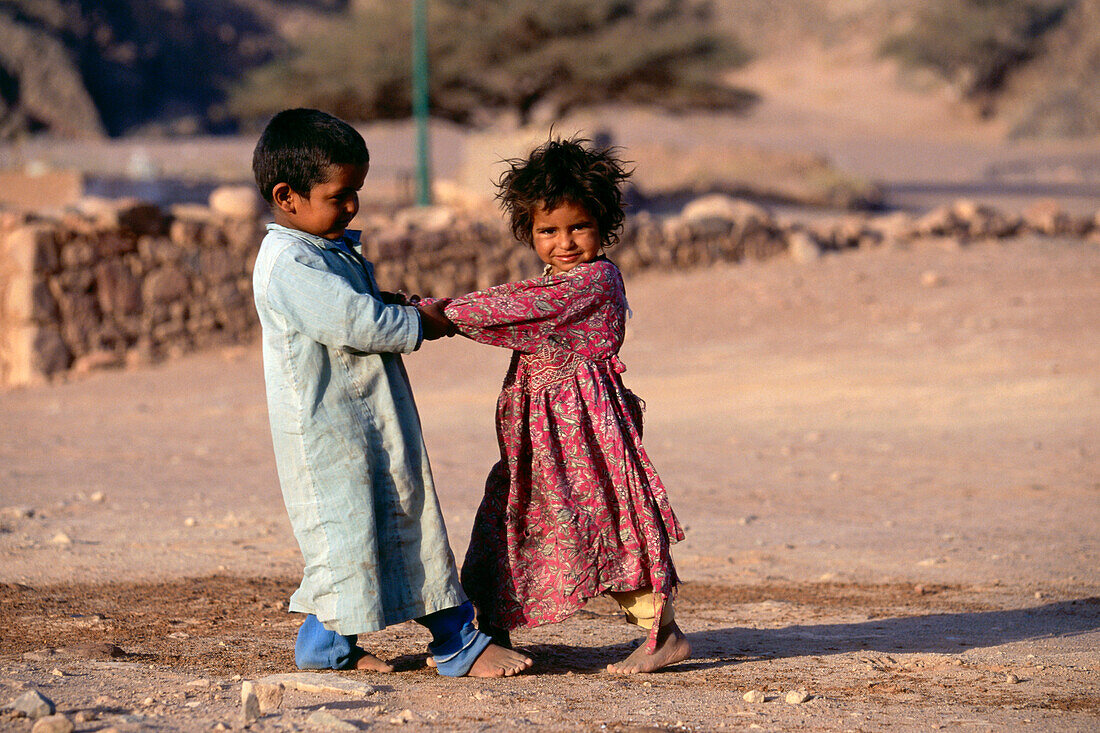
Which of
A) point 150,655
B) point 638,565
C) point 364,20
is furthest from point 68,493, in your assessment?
point 364,20

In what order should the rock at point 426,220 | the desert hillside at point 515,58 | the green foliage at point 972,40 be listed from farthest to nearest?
the green foliage at point 972,40 < the desert hillside at point 515,58 < the rock at point 426,220

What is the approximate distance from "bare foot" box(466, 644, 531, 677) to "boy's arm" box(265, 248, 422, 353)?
805 millimetres

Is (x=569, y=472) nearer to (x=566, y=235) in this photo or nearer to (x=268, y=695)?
(x=566, y=235)

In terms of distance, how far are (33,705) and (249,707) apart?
43 cm

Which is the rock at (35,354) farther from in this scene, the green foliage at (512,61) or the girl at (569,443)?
the green foliage at (512,61)

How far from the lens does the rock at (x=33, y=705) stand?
2.41 metres

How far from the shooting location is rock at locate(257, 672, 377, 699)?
268 cm

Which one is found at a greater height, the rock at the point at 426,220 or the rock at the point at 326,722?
the rock at the point at 426,220

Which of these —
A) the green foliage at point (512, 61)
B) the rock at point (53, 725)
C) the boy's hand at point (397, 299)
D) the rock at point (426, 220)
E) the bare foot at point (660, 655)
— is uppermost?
the green foliage at point (512, 61)

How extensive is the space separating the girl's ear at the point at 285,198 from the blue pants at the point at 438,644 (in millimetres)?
988

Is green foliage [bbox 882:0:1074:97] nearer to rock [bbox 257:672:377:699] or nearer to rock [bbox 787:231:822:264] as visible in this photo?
rock [bbox 787:231:822:264]

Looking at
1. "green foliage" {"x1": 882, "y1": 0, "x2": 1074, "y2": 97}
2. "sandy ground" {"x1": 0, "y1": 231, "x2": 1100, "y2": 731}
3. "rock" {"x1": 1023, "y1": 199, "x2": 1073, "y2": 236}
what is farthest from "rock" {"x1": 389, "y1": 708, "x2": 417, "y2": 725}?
"green foliage" {"x1": 882, "y1": 0, "x2": 1074, "y2": 97}

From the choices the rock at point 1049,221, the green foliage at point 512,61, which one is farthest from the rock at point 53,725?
the green foliage at point 512,61

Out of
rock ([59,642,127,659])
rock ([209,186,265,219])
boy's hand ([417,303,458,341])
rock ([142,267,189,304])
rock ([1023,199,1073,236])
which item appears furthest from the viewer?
rock ([1023,199,1073,236])
